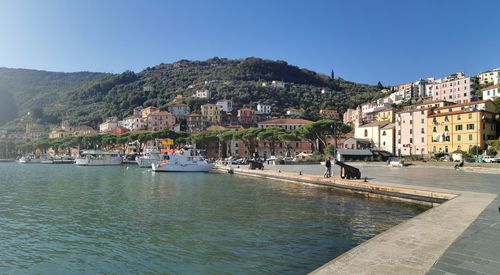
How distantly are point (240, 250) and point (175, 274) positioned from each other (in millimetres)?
2509

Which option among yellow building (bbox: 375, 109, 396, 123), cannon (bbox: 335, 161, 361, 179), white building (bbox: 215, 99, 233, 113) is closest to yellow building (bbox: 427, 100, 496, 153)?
yellow building (bbox: 375, 109, 396, 123)

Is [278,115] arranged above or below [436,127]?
above

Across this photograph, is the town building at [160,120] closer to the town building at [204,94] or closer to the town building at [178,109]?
the town building at [178,109]

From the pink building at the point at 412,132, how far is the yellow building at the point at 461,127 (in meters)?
1.75

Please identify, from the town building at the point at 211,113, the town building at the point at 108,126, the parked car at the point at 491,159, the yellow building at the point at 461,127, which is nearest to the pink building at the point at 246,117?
the town building at the point at 211,113

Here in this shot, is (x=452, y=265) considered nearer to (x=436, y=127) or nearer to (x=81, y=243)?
(x=81, y=243)

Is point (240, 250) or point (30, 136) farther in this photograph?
point (30, 136)

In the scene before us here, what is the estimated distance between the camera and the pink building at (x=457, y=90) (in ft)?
384

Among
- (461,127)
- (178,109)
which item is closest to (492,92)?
(461,127)

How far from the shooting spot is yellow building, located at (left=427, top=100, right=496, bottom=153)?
2427 inches

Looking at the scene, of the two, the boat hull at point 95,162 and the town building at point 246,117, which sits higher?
the town building at point 246,117

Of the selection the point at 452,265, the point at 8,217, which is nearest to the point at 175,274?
the point at 452,265

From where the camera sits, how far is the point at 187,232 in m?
14.1

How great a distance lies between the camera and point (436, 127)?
68625mm
